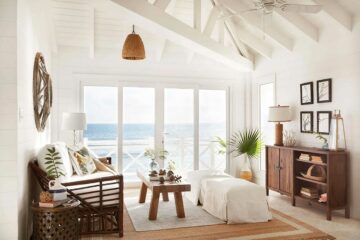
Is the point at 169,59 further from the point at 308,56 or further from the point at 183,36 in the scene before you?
the point at 308,56

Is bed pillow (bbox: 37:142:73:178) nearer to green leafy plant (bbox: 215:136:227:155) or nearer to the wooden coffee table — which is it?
the wooden coffee table

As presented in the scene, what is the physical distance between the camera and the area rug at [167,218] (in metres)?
4.30

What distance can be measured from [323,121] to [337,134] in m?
0.48

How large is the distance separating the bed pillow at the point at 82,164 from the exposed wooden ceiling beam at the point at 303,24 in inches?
136

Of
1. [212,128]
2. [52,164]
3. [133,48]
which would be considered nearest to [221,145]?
[212,128]

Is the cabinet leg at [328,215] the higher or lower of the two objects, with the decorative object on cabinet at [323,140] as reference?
lower

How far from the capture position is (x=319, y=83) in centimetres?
526

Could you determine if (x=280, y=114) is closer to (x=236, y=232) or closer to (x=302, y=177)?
(x=302, y=177)

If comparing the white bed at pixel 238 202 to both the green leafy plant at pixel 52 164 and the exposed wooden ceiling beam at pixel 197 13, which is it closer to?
the green leafy plant at pixel 52 164

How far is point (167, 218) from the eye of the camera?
181 inches

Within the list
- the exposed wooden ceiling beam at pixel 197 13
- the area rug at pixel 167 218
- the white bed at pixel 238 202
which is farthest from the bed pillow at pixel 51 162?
the exposed wooden ceiling beam at pixel 197 13

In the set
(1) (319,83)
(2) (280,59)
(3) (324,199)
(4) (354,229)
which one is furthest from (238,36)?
(4) (354,229)

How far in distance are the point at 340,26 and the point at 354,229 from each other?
103 inches

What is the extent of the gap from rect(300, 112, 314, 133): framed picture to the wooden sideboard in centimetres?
44
